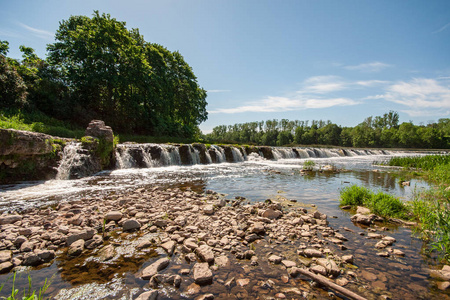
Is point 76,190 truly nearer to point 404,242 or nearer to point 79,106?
point 404,242

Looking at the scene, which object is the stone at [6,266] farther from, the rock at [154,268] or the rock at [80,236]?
the rock at [154,268]

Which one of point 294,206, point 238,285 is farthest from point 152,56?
Result: point 238,285

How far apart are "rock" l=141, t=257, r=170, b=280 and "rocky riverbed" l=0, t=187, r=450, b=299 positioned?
2cm

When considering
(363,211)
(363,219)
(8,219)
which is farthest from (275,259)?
(8,219)

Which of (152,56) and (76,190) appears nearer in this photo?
(76,190)

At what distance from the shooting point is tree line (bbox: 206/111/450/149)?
82.6 meters

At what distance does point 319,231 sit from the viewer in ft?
16.0

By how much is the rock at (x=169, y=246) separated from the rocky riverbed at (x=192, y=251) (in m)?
0.02

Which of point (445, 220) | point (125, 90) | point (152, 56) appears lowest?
point (445, 220)

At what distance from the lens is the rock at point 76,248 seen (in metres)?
3.73

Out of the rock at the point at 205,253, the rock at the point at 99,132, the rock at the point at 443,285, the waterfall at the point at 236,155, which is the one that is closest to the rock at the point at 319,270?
the rock at the point at 443,285

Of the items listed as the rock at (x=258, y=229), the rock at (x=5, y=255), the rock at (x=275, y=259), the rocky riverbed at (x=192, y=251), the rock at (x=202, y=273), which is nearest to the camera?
the rocky riverbed at (x=192, y=251)

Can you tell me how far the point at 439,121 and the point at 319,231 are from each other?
186 m

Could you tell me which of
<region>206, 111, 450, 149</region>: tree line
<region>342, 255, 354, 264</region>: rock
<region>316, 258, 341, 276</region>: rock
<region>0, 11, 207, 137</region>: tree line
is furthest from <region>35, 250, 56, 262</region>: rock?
<region>206, 111, 450, 149</region>: tree line
